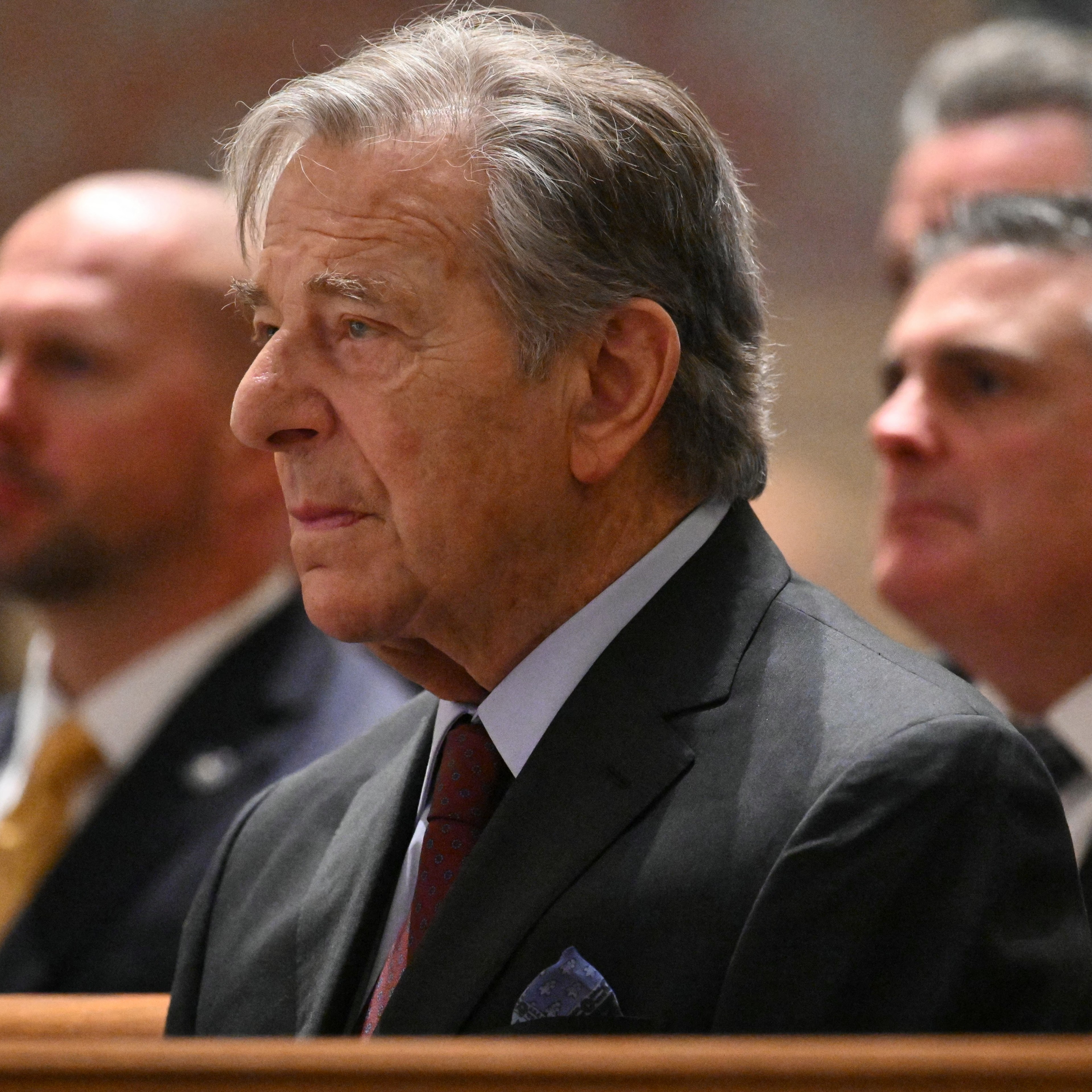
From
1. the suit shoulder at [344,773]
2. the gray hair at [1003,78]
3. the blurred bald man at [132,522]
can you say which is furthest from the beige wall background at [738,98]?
the suit shoulder at [344,773]

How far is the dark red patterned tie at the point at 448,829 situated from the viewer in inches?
67.1

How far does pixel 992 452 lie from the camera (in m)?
2.83

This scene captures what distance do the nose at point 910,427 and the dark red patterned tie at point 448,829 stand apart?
138 centimetres

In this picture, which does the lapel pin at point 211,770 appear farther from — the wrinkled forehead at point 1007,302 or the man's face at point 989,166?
the man's face at point 989,166

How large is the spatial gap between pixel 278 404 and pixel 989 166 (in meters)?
2.68

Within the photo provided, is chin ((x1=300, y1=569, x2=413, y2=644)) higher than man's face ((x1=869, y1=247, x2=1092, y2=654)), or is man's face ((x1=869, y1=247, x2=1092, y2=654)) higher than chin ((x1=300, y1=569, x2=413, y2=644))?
chin ((x1=300, y1=569, x2=413, y2=644))

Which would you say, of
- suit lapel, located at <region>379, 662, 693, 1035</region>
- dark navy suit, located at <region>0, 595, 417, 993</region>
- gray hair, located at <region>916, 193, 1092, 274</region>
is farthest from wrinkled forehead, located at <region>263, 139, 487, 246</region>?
gray hair, located at <region>916, 193, 1092, 274</region>

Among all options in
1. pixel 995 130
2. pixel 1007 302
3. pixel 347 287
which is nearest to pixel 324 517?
pixel 347 287

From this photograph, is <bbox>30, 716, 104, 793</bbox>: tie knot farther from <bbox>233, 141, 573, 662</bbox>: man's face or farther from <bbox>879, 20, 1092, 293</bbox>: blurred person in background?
<bbox>879, 20, 1092, 293</bbox>: blurred person in background

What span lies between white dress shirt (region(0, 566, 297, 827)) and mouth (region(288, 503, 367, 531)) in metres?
1.62

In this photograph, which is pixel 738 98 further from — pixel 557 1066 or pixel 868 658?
pixel 557 1066

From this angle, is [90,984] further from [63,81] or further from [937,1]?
[937,1]

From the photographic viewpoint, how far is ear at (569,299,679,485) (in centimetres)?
177

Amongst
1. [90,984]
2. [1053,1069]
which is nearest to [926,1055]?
[1053,1069]
